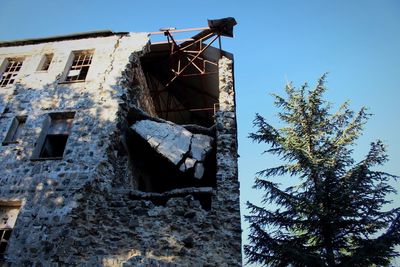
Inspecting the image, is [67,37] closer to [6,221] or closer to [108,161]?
[108,161]

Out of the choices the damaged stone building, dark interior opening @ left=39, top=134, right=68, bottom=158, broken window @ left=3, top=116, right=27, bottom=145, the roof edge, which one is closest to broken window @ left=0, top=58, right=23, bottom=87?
the damaged stone building

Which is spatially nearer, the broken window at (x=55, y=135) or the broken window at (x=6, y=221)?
the broken window at (x=6, y=221)

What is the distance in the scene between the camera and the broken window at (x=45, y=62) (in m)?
10.6

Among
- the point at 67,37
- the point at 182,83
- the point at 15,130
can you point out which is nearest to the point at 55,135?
the point at 15,130

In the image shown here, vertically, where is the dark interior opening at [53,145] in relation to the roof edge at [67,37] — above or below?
below

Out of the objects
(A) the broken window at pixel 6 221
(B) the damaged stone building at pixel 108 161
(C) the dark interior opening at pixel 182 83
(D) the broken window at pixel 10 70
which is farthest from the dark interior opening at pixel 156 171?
(D) the broken window at pixel 10 70

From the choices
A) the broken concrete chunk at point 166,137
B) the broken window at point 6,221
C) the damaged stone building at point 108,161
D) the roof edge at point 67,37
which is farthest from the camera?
the roof edge at point 67,37

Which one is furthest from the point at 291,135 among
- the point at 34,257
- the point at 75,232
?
the point at 34,257

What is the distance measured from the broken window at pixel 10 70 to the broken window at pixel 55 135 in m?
2.90

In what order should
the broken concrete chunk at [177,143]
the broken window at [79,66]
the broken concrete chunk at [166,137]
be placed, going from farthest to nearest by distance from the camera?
the broken window at [79,66]
the broken concrete chunk at [166,137]
the broken concrete chunk at [177,143]

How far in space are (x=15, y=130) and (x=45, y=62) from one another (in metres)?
3.13

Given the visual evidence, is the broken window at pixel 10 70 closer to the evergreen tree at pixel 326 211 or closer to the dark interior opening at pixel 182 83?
the dark interior opening at pixel 182 83

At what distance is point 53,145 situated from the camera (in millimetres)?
8953

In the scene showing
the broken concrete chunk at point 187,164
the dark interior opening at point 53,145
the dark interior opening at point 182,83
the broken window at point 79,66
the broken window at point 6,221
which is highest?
the dark interior opening at point 182,83
